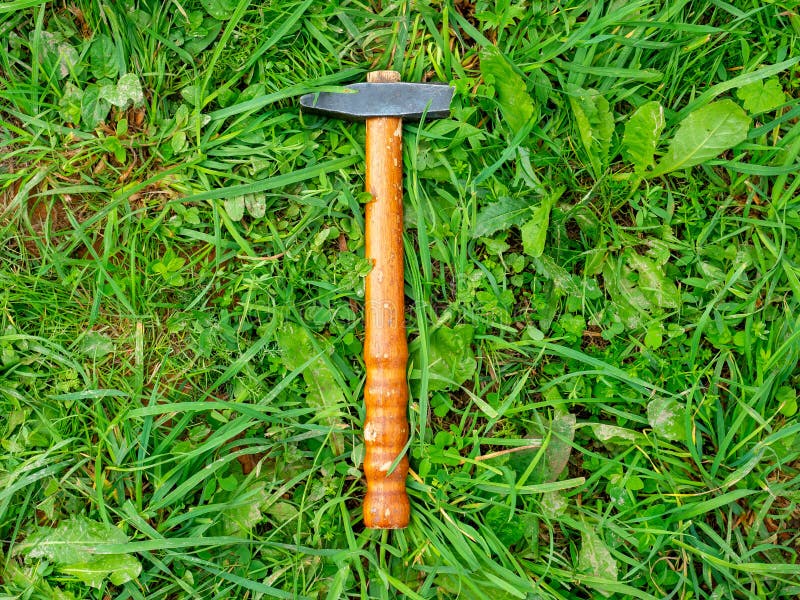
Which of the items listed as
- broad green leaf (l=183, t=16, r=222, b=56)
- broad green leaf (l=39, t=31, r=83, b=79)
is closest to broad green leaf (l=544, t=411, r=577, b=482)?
broad green leaf (l=183, t=16, r=222, b=56)

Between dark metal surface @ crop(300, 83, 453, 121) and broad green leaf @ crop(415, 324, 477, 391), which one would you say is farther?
broad green leaf @ crop(415, 324, 477, 391)

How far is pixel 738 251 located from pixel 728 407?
655 millimetres

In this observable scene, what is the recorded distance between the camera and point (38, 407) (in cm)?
246

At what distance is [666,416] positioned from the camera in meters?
2.44

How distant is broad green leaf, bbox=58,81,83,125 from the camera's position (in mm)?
2486

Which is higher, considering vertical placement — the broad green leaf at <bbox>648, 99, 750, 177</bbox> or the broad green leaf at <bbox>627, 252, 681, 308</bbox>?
the broad green leaf at <bbox>648, 99, 750, 177</bbox>

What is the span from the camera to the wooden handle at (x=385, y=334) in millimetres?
2297

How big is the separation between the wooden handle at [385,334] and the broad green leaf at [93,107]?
1.12m

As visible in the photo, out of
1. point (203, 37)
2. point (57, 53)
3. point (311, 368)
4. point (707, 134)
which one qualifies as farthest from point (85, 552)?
point (707, 134)

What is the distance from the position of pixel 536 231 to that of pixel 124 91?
1.77 metres

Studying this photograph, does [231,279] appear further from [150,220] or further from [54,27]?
[54,27]

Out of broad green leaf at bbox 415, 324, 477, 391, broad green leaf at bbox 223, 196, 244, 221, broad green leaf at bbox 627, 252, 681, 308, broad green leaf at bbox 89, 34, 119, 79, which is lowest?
broad green leaf at bbox 415, 324, 477, 391

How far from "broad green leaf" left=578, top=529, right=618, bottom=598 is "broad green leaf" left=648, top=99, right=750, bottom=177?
5.04 ft

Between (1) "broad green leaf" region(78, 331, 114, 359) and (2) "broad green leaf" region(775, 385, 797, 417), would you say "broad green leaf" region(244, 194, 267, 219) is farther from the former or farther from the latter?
(2) "broad green leaf" region(775, 385, 797, 417)
